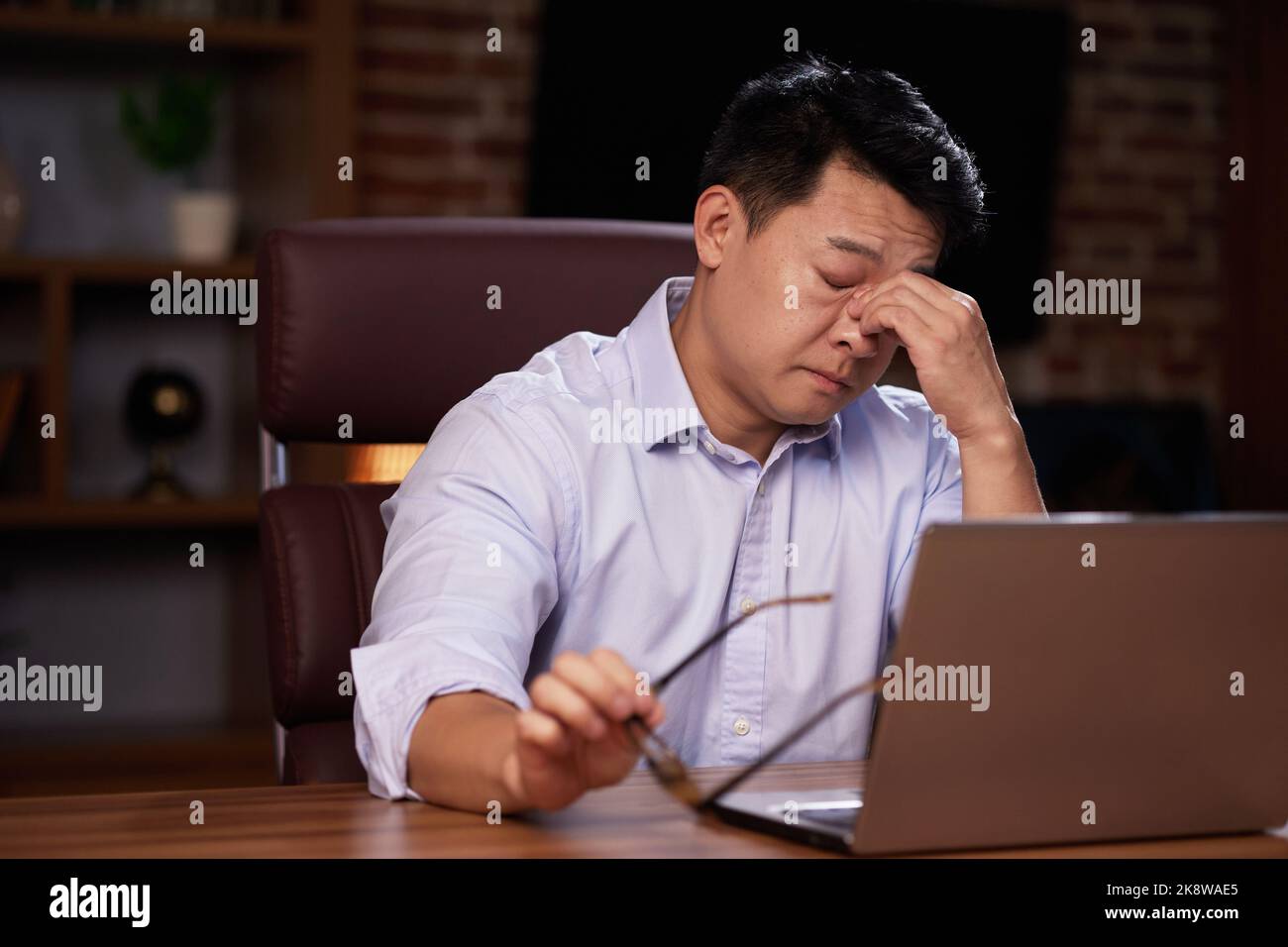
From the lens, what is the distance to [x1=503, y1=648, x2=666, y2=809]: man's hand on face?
0.74 meters

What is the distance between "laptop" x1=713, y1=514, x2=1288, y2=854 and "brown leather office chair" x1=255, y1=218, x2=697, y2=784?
2.43 feet

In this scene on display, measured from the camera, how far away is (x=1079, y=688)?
2.38 ft

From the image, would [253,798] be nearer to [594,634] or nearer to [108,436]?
[594,634]

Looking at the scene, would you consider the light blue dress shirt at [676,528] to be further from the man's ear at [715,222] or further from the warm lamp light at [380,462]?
the warm lamp light at [380,462]

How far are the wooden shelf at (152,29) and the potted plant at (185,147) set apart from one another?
0.32 ft

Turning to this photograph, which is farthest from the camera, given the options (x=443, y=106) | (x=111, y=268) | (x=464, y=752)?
(x=443, y=106)

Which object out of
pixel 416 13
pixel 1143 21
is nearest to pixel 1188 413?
pixel 1143 21

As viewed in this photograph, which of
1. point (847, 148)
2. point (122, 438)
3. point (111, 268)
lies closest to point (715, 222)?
point (847, 148)

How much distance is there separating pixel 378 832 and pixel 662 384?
0.65 m

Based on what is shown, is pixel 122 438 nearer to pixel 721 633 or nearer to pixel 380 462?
pixel 380 462

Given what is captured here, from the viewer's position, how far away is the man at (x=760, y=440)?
1282mm

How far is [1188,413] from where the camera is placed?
11.5ft

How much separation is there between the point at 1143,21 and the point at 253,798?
10.7 feet

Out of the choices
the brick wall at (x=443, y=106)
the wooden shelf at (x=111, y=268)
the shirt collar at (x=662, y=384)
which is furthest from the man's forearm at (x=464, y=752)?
the brick wall at (x=443, y=106)
